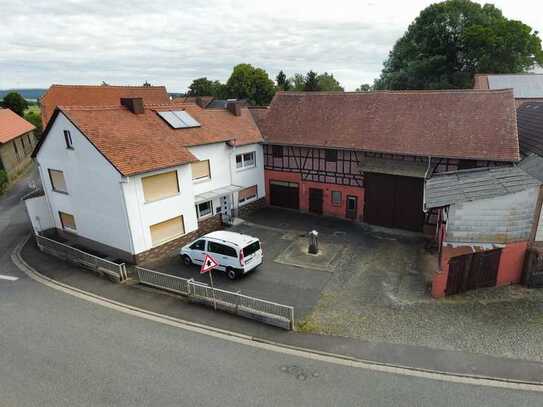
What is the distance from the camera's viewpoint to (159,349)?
11.2 metres

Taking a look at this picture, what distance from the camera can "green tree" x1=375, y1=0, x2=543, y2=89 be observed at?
136 feet

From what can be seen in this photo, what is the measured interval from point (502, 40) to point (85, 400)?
2007 inches

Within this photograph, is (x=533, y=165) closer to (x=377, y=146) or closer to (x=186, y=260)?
(x=377, y=146)

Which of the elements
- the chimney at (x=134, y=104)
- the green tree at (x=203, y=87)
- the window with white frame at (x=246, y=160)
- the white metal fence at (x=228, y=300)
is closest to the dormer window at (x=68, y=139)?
the chimney at (x=134, y=104)

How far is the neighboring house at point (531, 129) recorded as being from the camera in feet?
56.5

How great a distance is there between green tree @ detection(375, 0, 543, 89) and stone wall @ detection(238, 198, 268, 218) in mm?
31723

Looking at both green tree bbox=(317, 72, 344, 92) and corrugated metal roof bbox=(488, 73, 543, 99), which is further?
green tree bbox=(317, 72, 344, 92)

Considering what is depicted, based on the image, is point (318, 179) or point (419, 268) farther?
point (318, 179)

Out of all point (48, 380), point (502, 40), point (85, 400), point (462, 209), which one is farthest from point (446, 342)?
point (502, 40)

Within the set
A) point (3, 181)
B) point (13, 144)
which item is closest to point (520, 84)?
point (3, 181)

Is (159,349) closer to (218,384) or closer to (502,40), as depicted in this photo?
(218,384)

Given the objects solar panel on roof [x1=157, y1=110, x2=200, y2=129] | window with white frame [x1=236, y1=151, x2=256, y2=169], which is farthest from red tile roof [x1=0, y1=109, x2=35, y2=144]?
window with white frame [x1=236, y1=151, x2=256, y2=169]

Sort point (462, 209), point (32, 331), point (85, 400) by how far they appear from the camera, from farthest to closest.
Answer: point (462, 209)
point (32, 331)
point (85, 400)

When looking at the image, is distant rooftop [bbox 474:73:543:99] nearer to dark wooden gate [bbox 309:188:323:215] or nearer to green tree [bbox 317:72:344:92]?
dark wooden gate [bbox 309:188:323:215]
